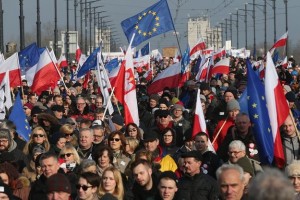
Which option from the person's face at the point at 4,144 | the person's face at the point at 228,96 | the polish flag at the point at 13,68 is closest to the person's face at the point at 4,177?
the person's face at the point at 4,144

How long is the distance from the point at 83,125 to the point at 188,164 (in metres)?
4.26

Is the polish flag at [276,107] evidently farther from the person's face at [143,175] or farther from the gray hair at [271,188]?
the gray hair at [271,188]

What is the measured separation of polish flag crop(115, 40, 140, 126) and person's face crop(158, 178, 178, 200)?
527cm

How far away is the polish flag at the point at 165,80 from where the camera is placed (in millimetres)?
17930

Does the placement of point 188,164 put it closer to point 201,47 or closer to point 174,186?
point 174,186

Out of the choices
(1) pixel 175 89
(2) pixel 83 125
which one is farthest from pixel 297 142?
(1) pixel 175 89

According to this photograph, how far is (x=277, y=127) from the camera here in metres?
9.22

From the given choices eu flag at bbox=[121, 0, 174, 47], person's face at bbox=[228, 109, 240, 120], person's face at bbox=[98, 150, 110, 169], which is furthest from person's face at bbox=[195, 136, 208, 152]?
eu flag at bbox=[121, 0, 174, 47]

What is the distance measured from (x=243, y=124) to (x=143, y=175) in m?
2.74

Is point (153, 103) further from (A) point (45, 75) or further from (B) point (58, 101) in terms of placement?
(A) point (45, 75)

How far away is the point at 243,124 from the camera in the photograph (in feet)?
34.1

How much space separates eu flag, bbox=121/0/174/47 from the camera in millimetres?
16516

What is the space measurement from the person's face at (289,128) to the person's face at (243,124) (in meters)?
0.70

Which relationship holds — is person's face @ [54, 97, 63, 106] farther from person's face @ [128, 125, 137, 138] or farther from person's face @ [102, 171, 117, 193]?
person's face @ [102, 171, 117, 193]
